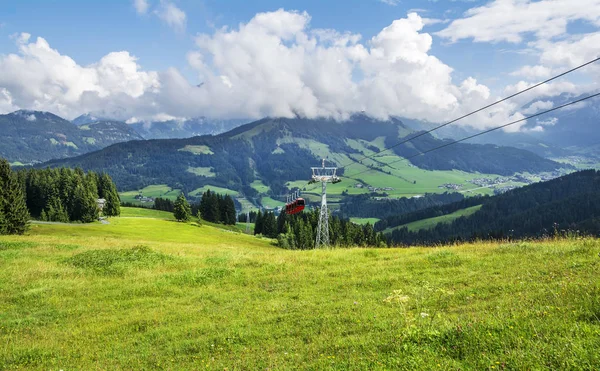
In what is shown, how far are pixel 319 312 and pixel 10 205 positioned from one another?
200 feet

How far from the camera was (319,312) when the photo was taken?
1248 cm

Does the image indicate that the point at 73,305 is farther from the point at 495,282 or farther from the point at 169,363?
the point at 495,282

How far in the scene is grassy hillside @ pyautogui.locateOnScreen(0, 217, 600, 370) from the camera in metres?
7.84

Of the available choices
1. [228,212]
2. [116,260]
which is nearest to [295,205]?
[116,260]

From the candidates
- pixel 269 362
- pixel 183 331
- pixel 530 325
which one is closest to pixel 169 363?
pixel 183 331

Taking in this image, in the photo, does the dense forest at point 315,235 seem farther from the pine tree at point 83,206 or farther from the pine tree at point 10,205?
the pine tree at point 10,205

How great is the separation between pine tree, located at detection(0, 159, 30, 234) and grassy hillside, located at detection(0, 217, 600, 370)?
39.9 metres

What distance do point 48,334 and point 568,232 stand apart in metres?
25.6

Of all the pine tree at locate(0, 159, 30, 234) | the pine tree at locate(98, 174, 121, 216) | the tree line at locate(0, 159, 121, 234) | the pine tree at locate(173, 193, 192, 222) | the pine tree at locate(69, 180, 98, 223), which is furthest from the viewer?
the pine tree at locate(98, 174, 121, 216)

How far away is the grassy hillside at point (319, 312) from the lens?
7844mm

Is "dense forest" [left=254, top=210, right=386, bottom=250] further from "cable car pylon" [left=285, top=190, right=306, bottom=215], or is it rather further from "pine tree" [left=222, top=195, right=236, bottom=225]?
"cable car pylon" [left=285, top=190, right=306, bottom=215]

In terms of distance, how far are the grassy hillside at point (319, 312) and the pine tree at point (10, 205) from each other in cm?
3992

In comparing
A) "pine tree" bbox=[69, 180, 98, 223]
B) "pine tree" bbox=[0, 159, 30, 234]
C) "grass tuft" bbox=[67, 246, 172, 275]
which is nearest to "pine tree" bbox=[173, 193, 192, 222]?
"pine tree" bbox=[69, 180, 98, 223]

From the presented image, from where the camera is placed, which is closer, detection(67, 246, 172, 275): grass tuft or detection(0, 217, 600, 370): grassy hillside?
detection(0, 217, 600, 370): grassy hillside
